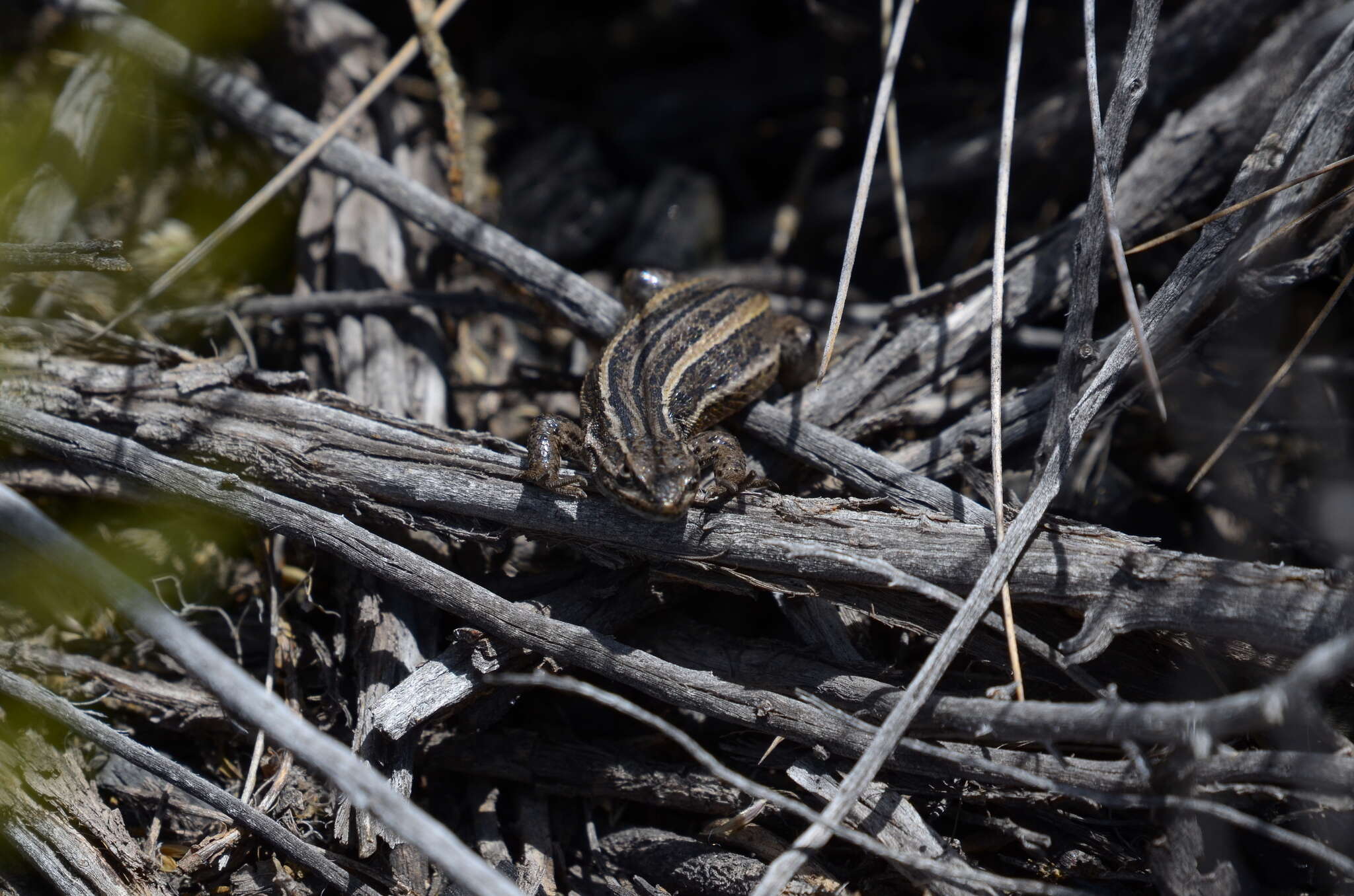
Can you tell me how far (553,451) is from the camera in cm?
438

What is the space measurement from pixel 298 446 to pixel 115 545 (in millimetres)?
1331

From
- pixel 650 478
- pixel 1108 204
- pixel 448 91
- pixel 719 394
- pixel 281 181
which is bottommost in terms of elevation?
pixel 650 478

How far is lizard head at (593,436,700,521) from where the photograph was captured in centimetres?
401

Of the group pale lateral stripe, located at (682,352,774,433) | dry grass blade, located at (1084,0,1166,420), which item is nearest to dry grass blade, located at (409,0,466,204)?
pale lateral stripe, located at (682,352,774,433)

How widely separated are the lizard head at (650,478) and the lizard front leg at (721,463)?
12 cm

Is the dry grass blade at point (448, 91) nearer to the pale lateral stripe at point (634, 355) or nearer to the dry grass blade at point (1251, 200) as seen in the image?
the pale lateral stripe at point (634, 355)

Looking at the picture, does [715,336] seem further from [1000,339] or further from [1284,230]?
[1284,230]

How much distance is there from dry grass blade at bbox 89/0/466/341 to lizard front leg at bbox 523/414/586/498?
2.29 metres

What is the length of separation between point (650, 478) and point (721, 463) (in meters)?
0.58

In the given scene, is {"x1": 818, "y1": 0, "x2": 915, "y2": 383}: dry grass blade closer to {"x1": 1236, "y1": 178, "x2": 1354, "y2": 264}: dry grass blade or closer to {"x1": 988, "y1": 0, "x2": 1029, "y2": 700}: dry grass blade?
{"x1": 988, "y1": 0, "x2": 1029, "y2": 700}: dry grass blade

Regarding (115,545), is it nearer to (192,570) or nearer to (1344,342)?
(192,570)

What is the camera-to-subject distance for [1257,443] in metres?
5.27

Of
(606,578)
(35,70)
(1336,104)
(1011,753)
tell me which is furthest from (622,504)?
(35,70)

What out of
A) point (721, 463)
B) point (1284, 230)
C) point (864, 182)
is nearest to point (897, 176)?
point (864, 182)
